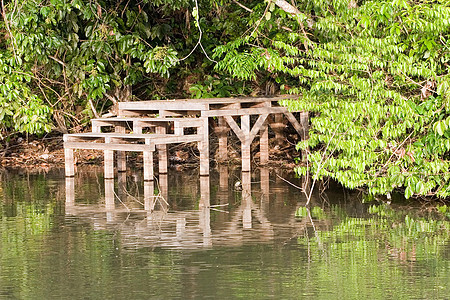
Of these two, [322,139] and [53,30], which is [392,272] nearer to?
[322,139]

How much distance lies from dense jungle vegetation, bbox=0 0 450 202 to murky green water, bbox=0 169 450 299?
0.84 metres

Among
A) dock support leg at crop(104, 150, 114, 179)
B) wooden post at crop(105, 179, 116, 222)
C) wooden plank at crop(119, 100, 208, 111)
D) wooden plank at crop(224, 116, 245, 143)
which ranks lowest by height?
wooden post at crop(105, 179, 116, 222)

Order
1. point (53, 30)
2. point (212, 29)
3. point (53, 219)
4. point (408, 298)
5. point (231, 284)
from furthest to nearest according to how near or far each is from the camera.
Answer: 1. point (212, 29)
2. point (53, 30)
3. point (53, 219)
4. point (231, 284)
5. point (408, 298)

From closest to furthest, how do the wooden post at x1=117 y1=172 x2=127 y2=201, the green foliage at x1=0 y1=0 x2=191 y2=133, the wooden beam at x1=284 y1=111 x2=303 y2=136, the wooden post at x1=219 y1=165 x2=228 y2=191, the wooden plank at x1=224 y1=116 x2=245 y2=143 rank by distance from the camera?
the wooden post at x1=117 y1=172 x2=127 y2=201, the wooden post at x1=219 y1=165 x2=228 y2=191, the wooden plank at x1=224 y1=116 x2=245 y2=143, the green foliage at x1=0 y1=0 x2=191 y2=133, the wooden beam at x1=284 y1=111 x2=303 y2=136

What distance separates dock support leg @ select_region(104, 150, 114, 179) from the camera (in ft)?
48.7

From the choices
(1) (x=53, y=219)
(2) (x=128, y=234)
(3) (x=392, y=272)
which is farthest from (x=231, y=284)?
(1) (x=53, y=219)

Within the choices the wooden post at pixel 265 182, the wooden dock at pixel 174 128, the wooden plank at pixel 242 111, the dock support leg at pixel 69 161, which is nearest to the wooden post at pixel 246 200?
the wooden post at pixel 265 182

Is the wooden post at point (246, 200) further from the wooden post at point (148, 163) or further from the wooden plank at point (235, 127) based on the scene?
the wooden post at point (148, 163)

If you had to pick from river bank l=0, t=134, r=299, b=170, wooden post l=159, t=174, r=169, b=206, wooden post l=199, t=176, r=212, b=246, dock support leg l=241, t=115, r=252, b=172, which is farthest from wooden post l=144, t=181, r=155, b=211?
river bank l=0, t=134, r=299, b=170

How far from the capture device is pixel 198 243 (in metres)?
9.66

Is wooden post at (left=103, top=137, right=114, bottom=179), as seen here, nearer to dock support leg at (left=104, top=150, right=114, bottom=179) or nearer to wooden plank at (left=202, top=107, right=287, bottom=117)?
dock support leg at (left=104, top=150, right=114, bottom=179)

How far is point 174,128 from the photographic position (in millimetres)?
15453

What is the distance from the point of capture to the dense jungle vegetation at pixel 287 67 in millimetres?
11398

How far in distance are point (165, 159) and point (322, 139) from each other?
3932 mm
